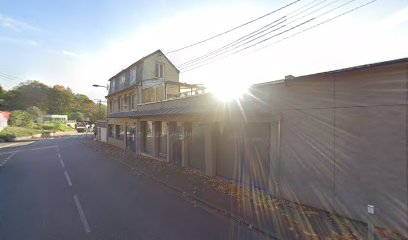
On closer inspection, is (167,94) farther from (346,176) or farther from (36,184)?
(346,176)

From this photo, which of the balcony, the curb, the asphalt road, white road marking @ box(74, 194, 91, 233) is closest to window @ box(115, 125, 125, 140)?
the balcony

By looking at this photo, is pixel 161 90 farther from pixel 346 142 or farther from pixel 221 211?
pixel 346 142

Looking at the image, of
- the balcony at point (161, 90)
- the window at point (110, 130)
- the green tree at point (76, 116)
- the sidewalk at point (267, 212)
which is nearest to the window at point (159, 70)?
the balcony at point (161, 90)

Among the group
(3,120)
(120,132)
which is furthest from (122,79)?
(3,120)

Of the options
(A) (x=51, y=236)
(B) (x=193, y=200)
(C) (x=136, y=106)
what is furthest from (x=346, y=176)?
(C) (x=136, y=106)

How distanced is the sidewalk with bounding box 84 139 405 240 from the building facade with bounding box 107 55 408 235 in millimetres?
398

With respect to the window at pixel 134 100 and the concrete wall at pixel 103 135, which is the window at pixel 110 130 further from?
the window at pixel 134 100

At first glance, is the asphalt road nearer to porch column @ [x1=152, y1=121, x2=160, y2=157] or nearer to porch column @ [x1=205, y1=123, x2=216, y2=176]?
porch column @ [x1=205, y1=123, x2=216, y2=176]

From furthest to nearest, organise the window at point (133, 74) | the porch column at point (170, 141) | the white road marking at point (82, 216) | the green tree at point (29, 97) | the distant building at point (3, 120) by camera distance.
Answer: the green tree at point (29, 97) < the distant building at point (3, 120) < the window at point (133, 74) < the porch column at point (170, 141) < the white road marking at point (82, 216)

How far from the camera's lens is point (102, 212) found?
6.54 m

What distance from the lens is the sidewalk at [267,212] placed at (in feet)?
16.5

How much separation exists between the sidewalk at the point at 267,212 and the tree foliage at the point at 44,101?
2481 inches

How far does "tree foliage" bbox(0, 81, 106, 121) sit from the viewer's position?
66812mm

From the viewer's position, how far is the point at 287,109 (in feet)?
23.4
